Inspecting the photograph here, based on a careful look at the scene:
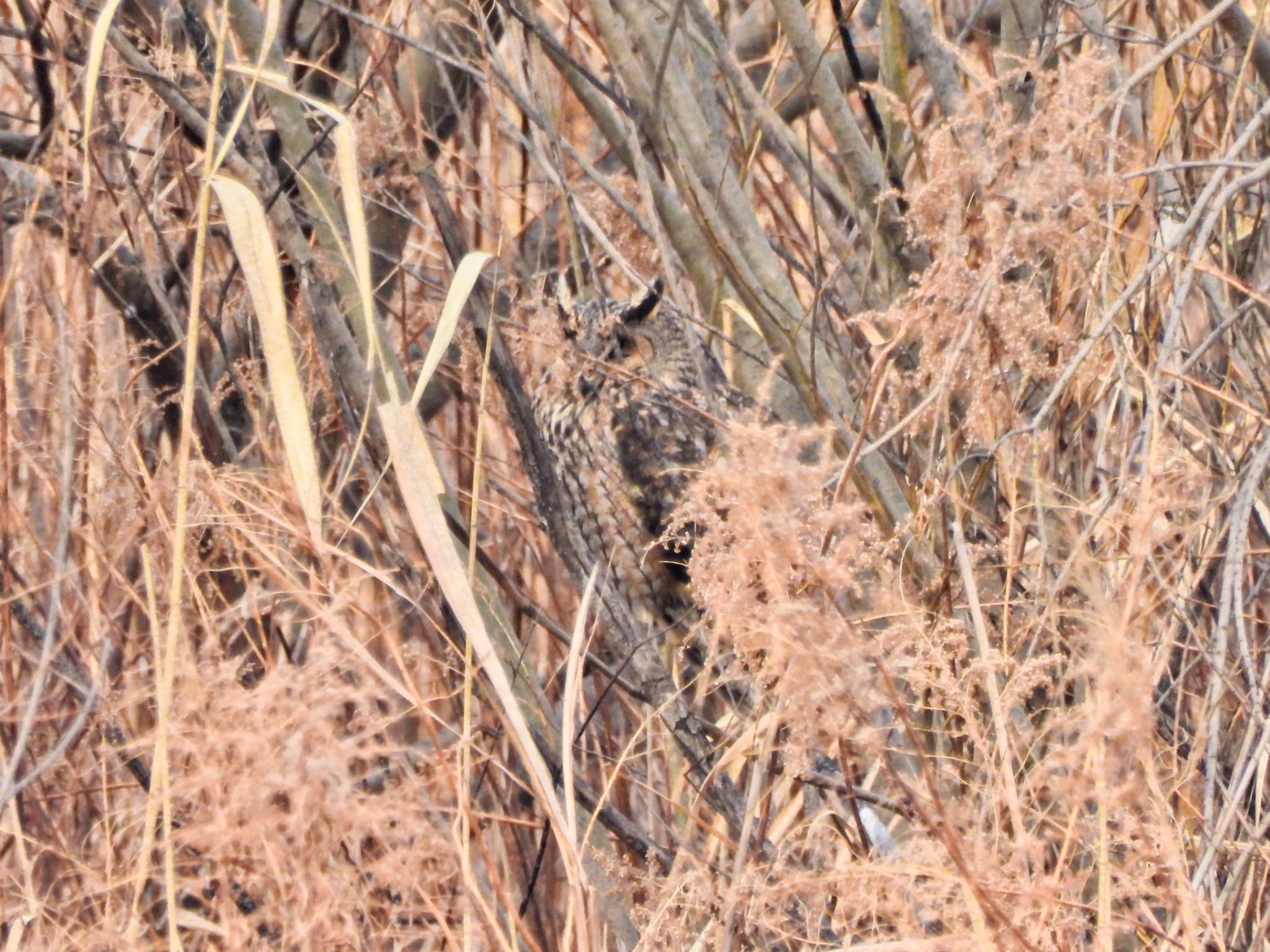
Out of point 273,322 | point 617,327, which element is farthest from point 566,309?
point 273,322

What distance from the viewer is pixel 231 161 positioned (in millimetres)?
1509

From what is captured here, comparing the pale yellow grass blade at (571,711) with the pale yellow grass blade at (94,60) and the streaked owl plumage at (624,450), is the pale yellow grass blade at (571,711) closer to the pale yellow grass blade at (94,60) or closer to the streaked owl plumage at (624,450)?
the pale yellow grass blade at (94,60)

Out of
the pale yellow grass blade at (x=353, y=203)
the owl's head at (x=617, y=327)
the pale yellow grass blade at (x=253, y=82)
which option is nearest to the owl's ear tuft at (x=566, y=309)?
the owl's head at (x=617, y=327)

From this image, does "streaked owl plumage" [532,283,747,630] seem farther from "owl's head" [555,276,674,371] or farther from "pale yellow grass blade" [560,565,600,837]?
"pale yellow grass blade" [560,565,600,837]

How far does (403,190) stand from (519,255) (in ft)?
0.79

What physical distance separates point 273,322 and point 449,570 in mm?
245

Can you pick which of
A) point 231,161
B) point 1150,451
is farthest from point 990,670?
point 231,161

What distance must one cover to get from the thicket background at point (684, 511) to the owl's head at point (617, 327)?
0.08 m

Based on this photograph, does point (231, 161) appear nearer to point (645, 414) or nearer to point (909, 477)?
point (909, 477)

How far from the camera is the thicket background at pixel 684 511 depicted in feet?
3.42

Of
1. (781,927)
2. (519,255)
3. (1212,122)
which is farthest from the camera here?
(519,255)

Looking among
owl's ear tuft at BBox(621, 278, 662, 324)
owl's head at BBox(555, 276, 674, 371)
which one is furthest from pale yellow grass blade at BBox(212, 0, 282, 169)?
owl's ear tuft at BBox(621, 278, 662, 324)

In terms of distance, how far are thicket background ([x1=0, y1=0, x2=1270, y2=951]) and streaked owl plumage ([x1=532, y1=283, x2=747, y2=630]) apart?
0.09m

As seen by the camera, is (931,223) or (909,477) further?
(909,477)
